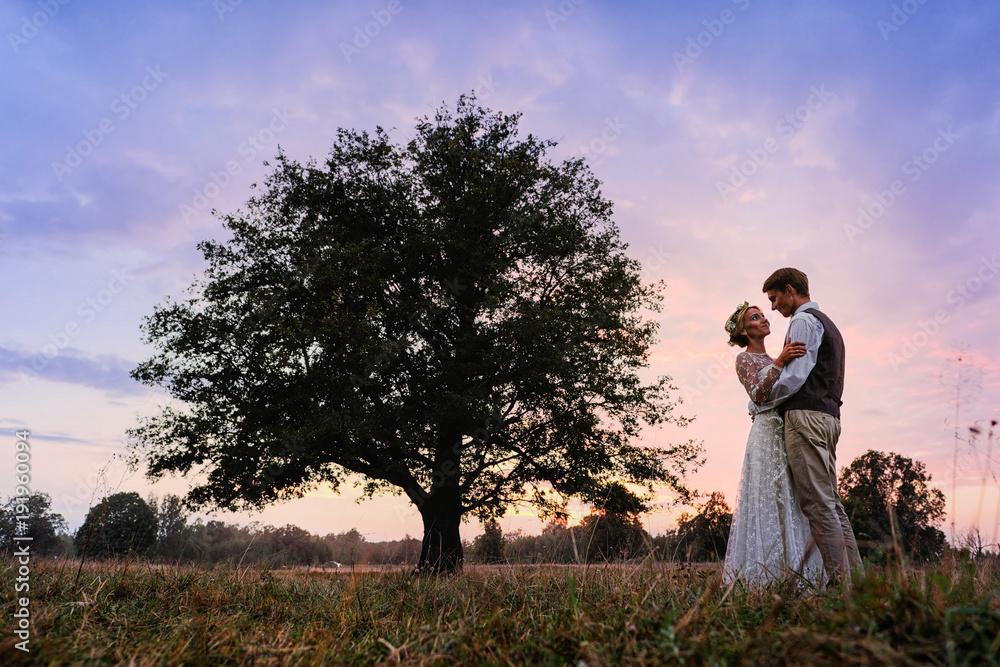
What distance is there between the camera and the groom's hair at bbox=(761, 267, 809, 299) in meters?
5.69

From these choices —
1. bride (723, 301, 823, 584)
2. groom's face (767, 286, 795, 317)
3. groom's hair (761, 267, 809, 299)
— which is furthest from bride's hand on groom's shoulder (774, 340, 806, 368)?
groom's hair (761, 267, 809, 299)

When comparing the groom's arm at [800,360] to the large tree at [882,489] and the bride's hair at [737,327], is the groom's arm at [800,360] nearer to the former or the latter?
the bride's hair at [737,327]

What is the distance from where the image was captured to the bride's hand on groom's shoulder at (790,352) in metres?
5.07

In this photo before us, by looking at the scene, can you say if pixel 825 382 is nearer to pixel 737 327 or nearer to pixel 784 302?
pixel 784 302

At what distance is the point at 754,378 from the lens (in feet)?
18.0

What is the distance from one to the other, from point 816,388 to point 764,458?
0.80 m

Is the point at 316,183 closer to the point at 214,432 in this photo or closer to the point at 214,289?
the point at 214,289

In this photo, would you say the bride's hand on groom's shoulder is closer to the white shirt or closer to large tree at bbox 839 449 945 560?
the white shirt

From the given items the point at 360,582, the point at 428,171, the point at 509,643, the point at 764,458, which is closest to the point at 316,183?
the point at 428,171

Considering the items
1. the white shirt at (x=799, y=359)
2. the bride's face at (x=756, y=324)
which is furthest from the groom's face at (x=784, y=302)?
the white shirt at (x=799, y=359)

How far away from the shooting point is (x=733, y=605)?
322 centimetres

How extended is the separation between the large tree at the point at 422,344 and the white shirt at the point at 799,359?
7.83 m

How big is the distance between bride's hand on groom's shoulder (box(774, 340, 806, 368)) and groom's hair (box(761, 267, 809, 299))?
30.2 inches

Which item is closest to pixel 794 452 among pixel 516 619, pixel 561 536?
pixel 561 536
